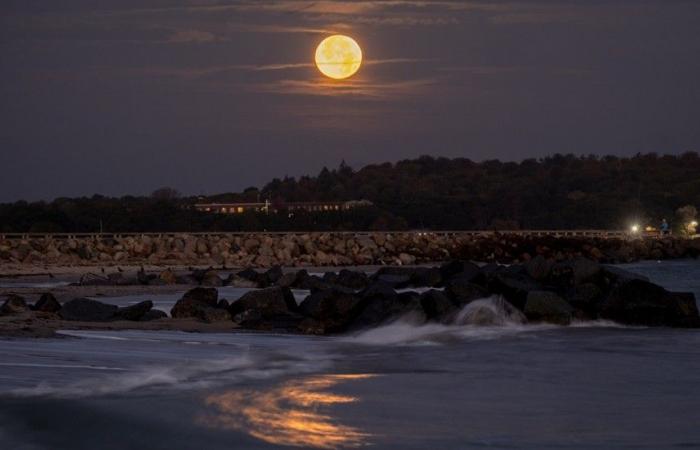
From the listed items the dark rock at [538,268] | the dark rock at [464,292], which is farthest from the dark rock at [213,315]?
the dark rock at [538,268]

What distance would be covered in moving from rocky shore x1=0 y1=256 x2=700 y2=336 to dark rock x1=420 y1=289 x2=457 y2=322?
0.6 inches

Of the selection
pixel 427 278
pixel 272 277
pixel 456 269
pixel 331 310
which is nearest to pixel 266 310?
pixel 331 310

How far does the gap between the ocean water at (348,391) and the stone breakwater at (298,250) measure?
2312cm

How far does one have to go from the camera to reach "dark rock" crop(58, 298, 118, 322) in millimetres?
18734

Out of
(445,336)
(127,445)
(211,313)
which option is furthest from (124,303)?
(127,445)

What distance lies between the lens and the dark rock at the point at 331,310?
62.3 feet

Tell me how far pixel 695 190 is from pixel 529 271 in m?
83.6

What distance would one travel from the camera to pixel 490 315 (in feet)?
66.2

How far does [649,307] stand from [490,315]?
2.72 metres

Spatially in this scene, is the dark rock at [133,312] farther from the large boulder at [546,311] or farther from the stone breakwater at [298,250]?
the stone breakwater at [298,250]

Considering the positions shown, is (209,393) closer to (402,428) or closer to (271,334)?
(402,428)

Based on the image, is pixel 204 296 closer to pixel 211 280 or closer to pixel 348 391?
pixel 348 391

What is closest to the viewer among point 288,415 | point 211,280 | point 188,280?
point 288,415

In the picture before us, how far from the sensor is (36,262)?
126 feet
